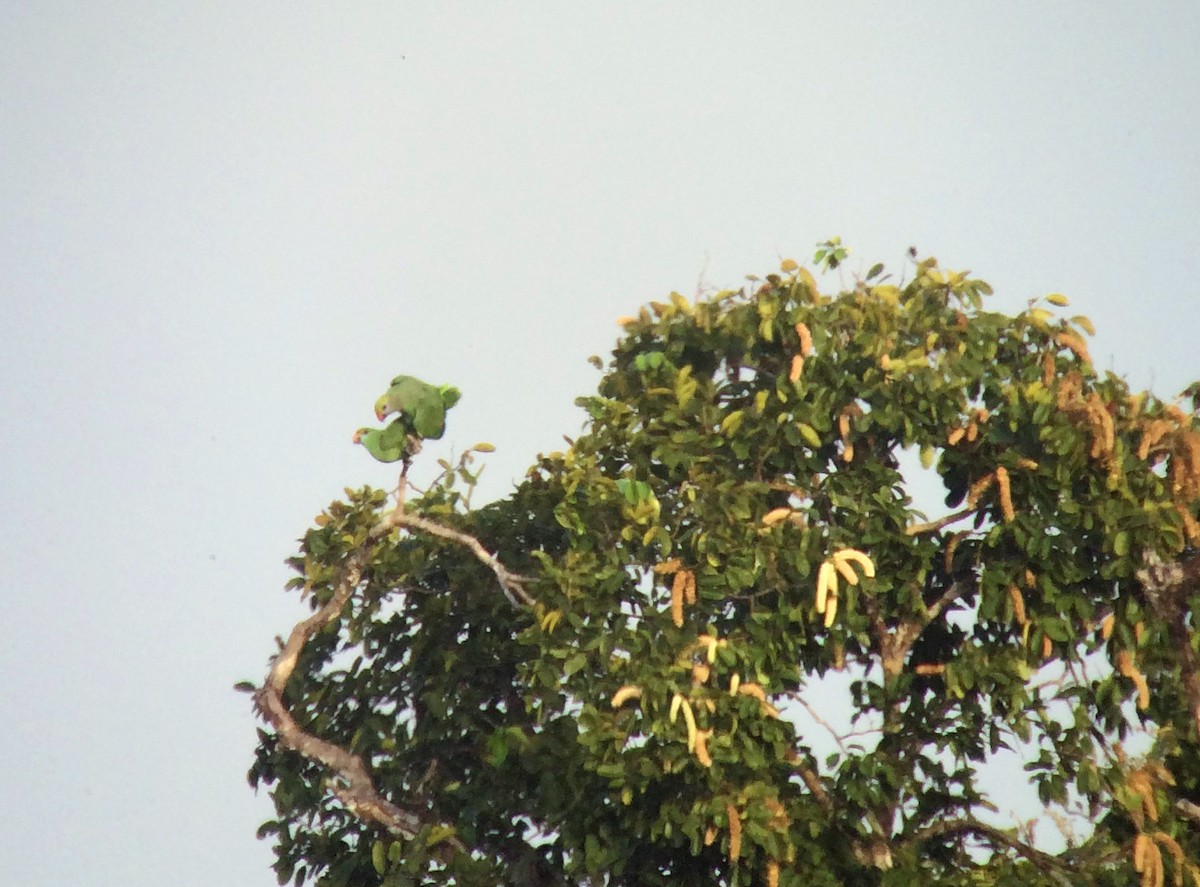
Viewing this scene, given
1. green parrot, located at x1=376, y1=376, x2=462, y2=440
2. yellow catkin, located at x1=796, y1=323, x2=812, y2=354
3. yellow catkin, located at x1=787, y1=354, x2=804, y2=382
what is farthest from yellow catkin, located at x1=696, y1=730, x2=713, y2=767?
green parrot, located at x1=376, y1=376, x2=462, y2=440

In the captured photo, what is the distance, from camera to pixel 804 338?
29.4 ft

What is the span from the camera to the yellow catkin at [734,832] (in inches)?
315

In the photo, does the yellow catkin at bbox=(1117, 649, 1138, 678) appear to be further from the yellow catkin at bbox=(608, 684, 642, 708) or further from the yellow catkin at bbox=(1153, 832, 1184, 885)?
the yellow catkin at bbox=(608, 684, 642, 708)

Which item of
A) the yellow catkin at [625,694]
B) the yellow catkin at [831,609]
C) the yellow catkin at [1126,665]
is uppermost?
the yellow catkin at [831,609]

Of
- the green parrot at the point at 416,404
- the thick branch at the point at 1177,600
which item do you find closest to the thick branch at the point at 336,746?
the green parrot at the point at 416,404

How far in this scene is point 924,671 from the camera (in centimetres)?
883

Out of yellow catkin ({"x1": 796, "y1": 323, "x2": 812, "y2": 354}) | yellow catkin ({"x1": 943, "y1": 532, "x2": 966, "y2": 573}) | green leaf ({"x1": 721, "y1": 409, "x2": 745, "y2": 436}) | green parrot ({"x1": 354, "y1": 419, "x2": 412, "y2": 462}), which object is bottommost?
yellow catkin ({"x1": 943, "y1": 532, "x2": 966, "y2": 573})

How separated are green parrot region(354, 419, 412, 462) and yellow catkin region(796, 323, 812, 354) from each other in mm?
2260

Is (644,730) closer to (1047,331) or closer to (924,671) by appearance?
(924,671)

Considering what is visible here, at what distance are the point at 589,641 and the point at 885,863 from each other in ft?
6.43

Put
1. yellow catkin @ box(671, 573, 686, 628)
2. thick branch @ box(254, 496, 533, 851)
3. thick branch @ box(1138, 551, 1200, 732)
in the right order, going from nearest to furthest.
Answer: yellow catkin @ box(671, 573, 686, 628), thick branch @ box(1138, 551, 1200, 732), thick branch @ box(254, 496, 533, 851)

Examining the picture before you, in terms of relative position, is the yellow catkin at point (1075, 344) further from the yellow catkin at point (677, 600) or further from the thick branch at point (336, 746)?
the thick branch at point (336, 746)

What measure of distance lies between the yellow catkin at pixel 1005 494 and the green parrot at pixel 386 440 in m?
3.25

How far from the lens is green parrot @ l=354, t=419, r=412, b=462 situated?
905 centimetres
